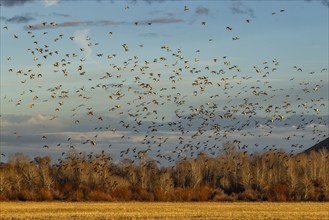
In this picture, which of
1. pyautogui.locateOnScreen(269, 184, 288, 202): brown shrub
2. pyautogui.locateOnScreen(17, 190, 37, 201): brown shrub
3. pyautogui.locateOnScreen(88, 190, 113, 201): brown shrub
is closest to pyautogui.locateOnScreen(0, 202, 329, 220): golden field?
pyautogui.locateOnScreen(88, 190, 113, 201): brown shrub

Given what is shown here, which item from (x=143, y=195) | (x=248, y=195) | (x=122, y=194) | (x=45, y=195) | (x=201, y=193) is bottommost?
(x=248, y=195)

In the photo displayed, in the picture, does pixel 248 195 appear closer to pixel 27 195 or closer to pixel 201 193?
pixel 201 193

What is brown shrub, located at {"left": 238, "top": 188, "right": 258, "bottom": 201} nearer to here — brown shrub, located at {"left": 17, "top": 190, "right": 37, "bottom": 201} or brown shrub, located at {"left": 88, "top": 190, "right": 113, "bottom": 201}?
brown shrub, located at {"left": 88, "top": 190, "right": 113, "bottom": 201}

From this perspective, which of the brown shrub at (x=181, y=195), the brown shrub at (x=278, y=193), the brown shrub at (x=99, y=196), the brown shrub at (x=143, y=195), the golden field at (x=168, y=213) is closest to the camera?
the golden field at (x=168, y=213)

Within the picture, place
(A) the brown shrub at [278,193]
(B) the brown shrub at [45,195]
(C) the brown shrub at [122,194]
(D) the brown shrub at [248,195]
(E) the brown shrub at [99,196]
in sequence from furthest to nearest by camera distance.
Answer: (D) the brown shrub at [248,195] → (B) the brown shrub at [45,195] → (C) the brown shrub at [122,194] → (A) the brown shrub at [278,193] → (E) the brown shrub at [99,196]

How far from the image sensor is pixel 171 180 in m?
136

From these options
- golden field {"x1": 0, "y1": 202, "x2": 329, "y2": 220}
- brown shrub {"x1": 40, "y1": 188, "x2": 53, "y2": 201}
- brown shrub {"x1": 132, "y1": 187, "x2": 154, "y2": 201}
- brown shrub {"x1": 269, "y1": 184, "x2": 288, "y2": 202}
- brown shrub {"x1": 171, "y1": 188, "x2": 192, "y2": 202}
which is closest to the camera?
golden field {"x1": 0, "y1": 202, "x2": 329, "y2": 220}

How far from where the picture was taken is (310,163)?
15850 centimetres

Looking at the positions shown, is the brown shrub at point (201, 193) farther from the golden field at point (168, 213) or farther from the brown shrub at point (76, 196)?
the golden field at point (168, 213)

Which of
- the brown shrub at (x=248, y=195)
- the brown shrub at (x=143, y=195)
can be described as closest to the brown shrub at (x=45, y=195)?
the brown shrub at (x=143, y=195)

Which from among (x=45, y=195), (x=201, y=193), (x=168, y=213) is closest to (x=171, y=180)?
(x=201, y=193)

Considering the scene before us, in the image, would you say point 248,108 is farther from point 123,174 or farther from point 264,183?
point 123,174

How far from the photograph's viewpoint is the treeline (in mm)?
126125

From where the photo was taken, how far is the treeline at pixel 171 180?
126125mm
